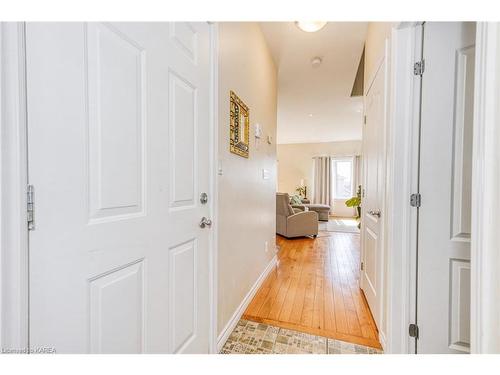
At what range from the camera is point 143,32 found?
2.71 ft

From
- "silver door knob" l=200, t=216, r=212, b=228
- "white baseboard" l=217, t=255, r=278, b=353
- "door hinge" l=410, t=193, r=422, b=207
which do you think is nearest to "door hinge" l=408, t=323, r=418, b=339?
"door hinge" l=410, t=193, r=422, b=207

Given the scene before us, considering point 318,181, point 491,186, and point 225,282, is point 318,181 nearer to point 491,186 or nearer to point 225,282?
point 225,282

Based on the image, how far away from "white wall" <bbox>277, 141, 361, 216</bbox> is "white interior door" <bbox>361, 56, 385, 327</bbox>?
236 inches

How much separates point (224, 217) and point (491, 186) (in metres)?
1.26

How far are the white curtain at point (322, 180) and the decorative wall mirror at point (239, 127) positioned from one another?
6.57 metres

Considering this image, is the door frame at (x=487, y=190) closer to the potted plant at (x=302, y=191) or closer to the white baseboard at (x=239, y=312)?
the white baseboard at (x=239, y=312)

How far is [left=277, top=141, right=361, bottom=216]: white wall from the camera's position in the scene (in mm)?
7879

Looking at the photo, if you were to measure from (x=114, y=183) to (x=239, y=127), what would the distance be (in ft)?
3.85

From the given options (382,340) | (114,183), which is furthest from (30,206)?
(382,340)

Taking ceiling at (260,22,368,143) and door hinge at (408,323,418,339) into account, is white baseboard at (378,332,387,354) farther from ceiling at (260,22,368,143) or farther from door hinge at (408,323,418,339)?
ceiling at (260,22,368,143)

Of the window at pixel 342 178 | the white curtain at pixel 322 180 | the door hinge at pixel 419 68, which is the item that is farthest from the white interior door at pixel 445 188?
the window at pixel 342 178

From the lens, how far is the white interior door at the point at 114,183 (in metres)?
0.58

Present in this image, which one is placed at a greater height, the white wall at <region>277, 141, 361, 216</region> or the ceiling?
the ceiling
